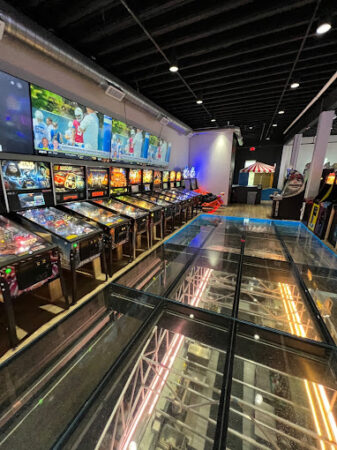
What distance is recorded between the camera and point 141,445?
1.06 meters

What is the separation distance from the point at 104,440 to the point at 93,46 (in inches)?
193

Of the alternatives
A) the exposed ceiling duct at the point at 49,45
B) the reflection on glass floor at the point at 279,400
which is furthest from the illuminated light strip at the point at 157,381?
the exposed ceiling duct at the point at 49,45

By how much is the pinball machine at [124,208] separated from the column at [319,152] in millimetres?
5730

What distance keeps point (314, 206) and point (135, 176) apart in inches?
205

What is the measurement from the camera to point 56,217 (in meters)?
2.54

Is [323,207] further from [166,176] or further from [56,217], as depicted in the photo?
[56,217]

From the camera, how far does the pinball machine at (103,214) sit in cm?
285

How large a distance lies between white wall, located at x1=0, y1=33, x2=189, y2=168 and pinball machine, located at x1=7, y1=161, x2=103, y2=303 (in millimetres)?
1472

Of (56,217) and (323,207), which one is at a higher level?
(56,217)

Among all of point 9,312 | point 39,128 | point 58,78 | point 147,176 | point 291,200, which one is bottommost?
point 9,312

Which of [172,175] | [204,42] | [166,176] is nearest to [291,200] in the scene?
[172,175]

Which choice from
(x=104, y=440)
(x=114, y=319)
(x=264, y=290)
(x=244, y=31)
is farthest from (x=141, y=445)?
(x=244, y=31)

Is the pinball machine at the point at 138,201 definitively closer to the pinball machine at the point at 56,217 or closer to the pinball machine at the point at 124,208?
the pinball machine at the point at 124,208

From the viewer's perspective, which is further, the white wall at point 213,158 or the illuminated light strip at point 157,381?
the white wall at point 213,158
